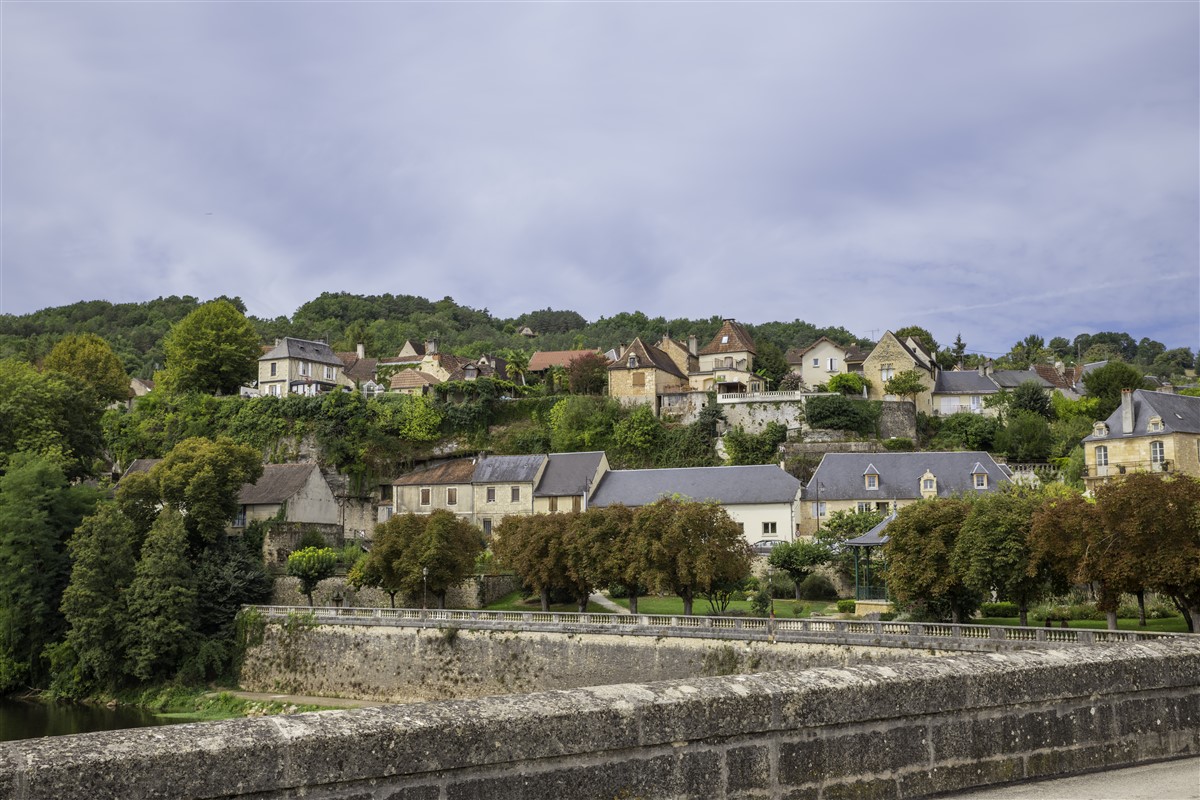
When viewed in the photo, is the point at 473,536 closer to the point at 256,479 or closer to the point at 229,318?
the point at 256,479

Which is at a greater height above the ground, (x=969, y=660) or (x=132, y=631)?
(x=969, y=660)

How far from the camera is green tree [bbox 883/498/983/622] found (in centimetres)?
3397

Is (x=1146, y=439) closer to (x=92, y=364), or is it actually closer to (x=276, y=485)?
(x=276, y=485)

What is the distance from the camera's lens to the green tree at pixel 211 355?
7800 cm

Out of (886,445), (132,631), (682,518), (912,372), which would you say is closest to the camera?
(682,518)

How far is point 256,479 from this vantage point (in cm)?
5575

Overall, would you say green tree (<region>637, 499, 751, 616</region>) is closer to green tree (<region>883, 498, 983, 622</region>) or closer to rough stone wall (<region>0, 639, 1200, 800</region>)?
green tree (<region>883, 498, 983, 622</region>)

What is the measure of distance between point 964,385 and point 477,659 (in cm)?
4305

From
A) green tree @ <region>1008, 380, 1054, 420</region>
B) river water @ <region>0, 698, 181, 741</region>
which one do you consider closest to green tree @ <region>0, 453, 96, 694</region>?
river water @ <region>0, 698, 181, 741</region>

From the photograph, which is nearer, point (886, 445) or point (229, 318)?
point (886, 445)

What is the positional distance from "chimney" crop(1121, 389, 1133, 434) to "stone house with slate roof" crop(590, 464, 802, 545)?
16.8m

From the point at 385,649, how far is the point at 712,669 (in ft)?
47.3

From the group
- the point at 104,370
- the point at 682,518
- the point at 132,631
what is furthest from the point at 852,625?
the point at 104,370

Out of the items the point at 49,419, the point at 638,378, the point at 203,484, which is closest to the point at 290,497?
the point at 203,484
